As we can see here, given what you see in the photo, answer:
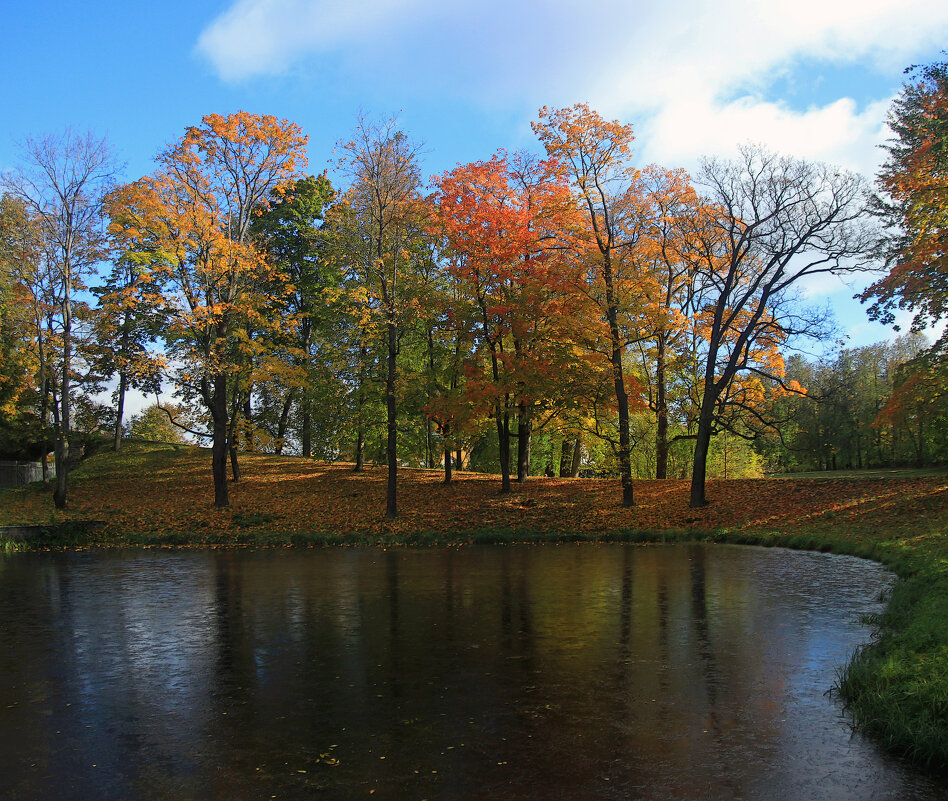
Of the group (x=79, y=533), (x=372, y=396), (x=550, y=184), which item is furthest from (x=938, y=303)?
(x=79, y=533)

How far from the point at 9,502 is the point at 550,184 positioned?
80.8 ft

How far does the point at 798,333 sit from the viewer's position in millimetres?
22031

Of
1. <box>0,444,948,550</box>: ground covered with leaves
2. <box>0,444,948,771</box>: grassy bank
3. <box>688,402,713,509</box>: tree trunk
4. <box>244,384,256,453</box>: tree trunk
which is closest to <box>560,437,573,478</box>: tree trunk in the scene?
<box>0,444,948,771</box>: grassy bank

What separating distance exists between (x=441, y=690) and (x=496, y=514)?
16.6 m

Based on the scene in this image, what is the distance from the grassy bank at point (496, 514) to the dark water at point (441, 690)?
7.74ft

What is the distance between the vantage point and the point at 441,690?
268 inches

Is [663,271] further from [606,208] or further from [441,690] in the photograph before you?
[441,690]

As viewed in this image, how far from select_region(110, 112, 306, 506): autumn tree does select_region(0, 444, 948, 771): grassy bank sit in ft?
11.4

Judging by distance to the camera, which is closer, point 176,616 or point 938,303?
point 176,616

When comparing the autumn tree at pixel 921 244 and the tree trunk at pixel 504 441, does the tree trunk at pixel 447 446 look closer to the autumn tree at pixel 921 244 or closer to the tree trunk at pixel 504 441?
the tree trunk at pixel 504 441

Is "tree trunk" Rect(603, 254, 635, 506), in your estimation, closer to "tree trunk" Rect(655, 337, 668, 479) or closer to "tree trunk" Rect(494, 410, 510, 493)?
"tree trunk" Rect(655, 337, 668, 479)

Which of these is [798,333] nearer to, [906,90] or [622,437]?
[622,437]

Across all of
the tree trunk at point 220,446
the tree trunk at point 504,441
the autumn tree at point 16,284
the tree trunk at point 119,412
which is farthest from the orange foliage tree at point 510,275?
the tree trunk at point 119,412

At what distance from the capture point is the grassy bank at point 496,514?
16.1m
